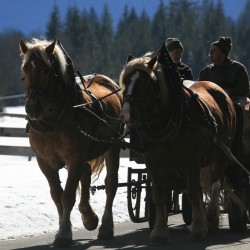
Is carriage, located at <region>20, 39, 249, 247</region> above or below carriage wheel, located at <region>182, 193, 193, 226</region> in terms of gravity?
above

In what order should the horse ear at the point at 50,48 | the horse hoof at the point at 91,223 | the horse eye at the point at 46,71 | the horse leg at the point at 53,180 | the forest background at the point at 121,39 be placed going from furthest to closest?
the forest background at the point at 121,39 < the horse hoof at the point at 91,223 < the horse leg at the point at 53,180 < the horse ear at the point at 50,48 < the horse eye at the point at 46,71

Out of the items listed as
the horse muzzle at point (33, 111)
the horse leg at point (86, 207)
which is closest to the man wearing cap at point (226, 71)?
the horse leg at point (86, 207)

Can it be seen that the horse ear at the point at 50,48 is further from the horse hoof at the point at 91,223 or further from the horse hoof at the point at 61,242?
the horse hoof at the point at 91,223

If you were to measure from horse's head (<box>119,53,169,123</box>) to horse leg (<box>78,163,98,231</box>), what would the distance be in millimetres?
1435

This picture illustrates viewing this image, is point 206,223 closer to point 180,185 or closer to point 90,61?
point 180,185

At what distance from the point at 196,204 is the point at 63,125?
1.59 metres

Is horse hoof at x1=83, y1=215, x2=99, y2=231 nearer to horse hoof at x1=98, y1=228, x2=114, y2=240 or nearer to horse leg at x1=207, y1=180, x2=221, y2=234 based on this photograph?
horse hoof at x1=98, y1=228, x2=114, y2=240

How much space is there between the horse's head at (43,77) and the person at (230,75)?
2243mm

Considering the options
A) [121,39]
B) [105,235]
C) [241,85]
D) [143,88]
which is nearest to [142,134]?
[143,88]

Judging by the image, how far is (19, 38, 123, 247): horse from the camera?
9641 mm

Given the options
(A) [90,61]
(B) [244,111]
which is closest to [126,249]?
(B) [244,111]

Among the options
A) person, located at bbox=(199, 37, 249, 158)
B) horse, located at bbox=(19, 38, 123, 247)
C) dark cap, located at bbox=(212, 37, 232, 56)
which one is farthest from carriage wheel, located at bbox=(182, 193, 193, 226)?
dark cap, located at bbox=(212, 37, 232, 56)

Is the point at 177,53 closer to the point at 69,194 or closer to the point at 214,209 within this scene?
the point at 214,209

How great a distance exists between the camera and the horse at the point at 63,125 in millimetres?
9641
